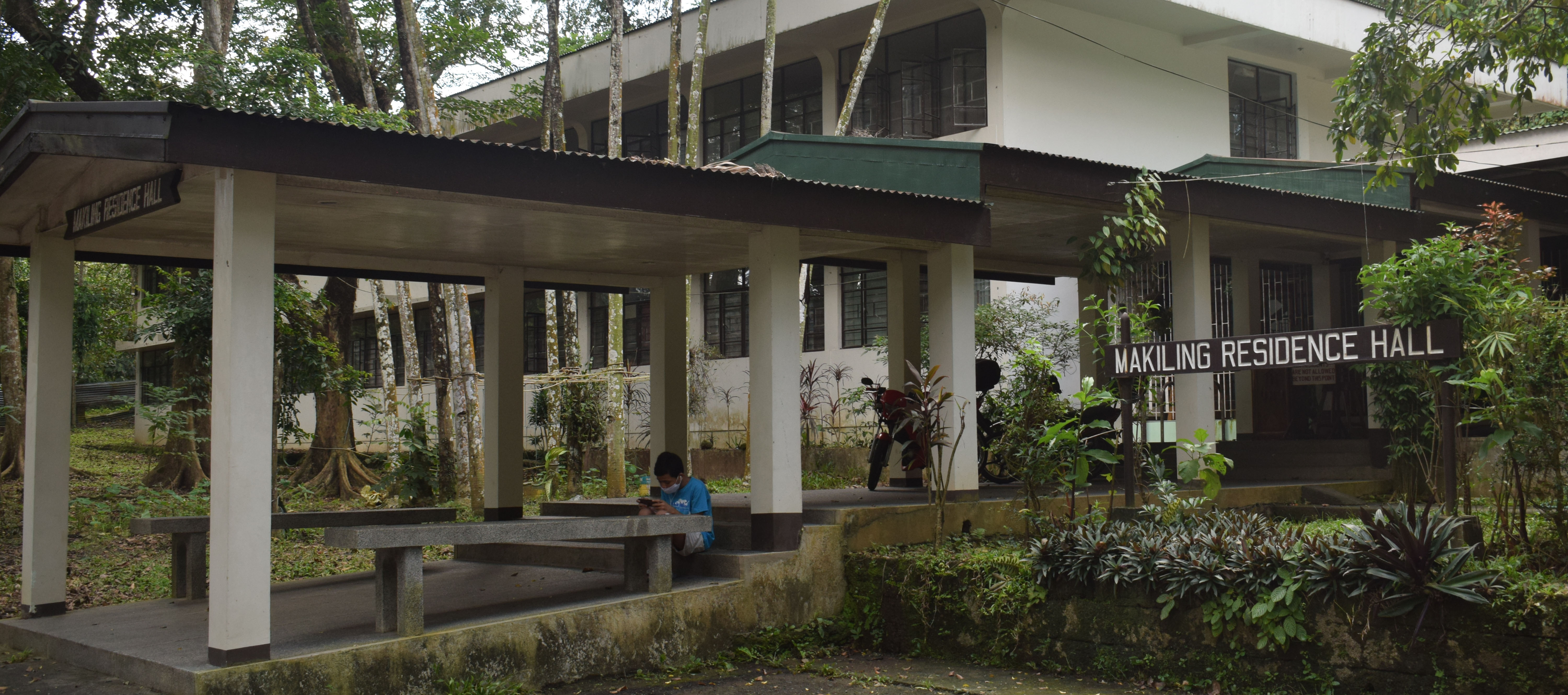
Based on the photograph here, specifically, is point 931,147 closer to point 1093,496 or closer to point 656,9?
point 1093,496

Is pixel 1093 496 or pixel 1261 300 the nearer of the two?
pixel 1093 496

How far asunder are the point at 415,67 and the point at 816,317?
8.99 metres

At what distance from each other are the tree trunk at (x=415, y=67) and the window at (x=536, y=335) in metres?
11.4

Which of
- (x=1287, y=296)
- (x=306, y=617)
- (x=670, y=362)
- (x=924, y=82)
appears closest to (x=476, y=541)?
(x=306, y=617)

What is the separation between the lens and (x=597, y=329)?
25.7m

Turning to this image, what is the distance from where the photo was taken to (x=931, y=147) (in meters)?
10.0

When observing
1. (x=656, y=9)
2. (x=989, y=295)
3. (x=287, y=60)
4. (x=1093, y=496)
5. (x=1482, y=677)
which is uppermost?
(x=656, y=9)

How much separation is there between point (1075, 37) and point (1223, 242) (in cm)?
575

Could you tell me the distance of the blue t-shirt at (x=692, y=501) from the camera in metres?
8.74

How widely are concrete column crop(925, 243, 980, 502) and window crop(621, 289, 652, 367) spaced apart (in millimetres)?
15042

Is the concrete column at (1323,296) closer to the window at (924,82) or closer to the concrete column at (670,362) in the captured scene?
the window at (924,82)

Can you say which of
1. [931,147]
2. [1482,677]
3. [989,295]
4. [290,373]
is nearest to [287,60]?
[290,373]

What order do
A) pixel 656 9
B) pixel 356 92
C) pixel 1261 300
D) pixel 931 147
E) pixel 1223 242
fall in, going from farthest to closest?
pixel 656 9 < pixel 356 92 < pixel 1261 300 < pixel 1223 242 < pixel 931 147

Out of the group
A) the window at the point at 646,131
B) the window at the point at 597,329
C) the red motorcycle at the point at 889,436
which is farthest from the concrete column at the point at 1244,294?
the window at the point at 597,329
